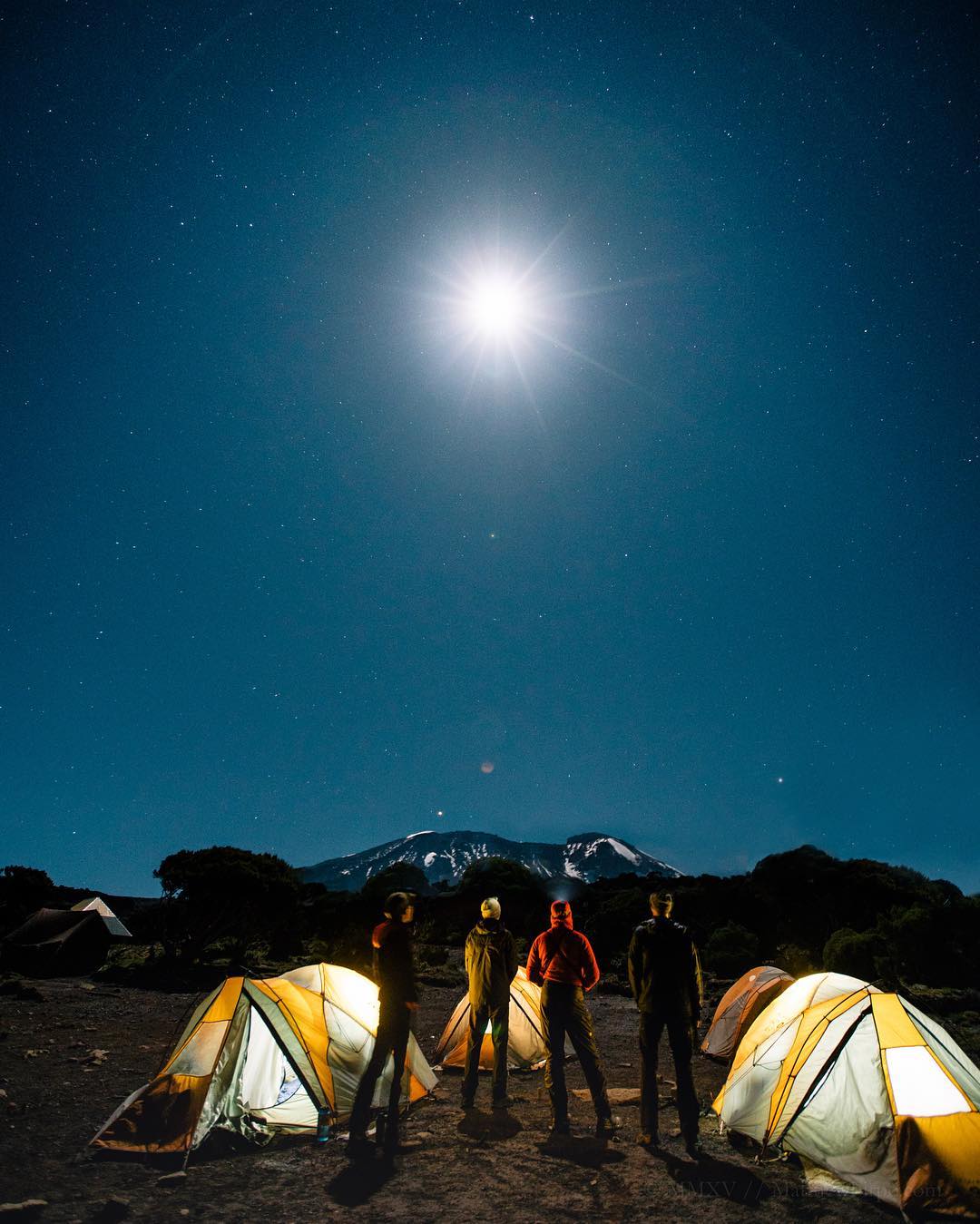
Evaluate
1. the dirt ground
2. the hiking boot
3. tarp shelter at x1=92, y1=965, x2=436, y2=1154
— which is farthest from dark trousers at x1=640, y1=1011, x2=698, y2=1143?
tarp shelter at x1=92, y1=965, x2=436, y2=1154

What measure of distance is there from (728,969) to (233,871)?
65.4ft

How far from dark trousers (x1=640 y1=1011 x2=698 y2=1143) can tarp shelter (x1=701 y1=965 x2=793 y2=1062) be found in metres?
4.62

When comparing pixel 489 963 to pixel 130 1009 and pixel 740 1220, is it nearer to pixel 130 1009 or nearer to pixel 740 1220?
pixel 740 1220

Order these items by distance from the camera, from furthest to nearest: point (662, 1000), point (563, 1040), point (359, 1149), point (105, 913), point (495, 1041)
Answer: point (105, 913) < point (495, 1041) < point (563, 1040) < point (662, 1000) < point (359, 1149)

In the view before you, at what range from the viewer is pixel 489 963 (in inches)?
306

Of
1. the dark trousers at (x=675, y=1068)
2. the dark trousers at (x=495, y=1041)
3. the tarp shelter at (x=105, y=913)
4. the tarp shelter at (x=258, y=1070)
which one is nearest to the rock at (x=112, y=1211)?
the tarp shelter at (x=258, y=1070)

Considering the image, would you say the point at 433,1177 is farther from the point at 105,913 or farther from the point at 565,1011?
the point at 105,913

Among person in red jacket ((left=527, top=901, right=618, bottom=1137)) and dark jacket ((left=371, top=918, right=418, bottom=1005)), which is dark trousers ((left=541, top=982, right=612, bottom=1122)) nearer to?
person in red jacket ((left=527, top=901, right=618, bottom=1137))

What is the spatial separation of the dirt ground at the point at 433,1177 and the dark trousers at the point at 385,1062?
296 millimetres

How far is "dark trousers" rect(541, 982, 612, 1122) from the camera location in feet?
22.6

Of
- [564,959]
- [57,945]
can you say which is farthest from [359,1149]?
[57,945]

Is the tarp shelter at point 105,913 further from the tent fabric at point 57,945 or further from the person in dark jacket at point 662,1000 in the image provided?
the person in dark jacket at point 662,1000

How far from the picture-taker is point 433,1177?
589 cm

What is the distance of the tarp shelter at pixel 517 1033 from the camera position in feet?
32.3
